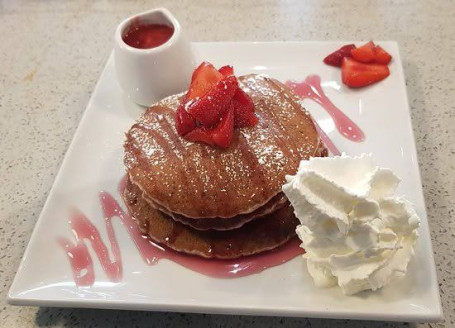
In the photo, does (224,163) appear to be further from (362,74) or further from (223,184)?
(362,74)

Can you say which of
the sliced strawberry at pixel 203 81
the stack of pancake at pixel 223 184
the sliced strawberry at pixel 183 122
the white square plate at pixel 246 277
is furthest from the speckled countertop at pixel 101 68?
the sliced strawberry at pixel 203 81

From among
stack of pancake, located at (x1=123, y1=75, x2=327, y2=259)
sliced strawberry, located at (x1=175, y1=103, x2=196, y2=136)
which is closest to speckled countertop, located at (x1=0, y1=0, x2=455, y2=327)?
stack of pancake, located at (x1=123, y1=75, x2=327, y2=259)

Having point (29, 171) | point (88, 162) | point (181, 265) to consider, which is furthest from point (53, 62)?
point (181, 265)

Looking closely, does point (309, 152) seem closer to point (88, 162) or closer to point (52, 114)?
point (88, 162)

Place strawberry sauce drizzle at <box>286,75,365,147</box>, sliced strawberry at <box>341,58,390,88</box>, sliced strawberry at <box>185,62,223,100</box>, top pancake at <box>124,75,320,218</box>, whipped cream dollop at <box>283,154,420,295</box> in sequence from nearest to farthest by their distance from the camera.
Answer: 1. whipped cream dollop at <box>283,154,420,295</box>
2. top pancake at <box>124,75,320,218</box>
3. sliced strawberry at <box>185,62,223,100</box>
4. strawberry sauce drizzle at <box>286,75,365,147</box>
5. sliced strawberry at <box>341,58,390,88</box>

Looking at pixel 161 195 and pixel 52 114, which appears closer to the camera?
pixel 161 195

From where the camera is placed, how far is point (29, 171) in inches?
61.3

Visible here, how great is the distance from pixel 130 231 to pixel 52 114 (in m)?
0.73

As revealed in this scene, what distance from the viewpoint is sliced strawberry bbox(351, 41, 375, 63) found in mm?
1616

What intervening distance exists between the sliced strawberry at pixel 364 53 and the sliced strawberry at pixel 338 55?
0.09ft

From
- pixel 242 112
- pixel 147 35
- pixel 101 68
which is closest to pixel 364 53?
pixel 242 112

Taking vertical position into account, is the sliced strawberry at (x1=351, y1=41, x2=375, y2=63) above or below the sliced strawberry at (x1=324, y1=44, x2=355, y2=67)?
above

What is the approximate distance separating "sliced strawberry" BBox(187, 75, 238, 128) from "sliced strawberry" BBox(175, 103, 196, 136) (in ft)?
0.06

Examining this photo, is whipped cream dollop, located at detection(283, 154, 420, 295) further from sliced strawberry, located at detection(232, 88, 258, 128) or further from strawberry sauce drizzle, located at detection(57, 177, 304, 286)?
sliced strawberry, located at detection(232, 88, 258, 128)
